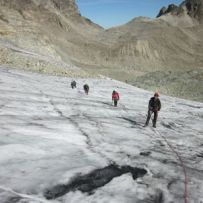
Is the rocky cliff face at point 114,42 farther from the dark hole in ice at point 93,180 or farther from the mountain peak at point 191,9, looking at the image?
the dark hole in ice at point 93,180

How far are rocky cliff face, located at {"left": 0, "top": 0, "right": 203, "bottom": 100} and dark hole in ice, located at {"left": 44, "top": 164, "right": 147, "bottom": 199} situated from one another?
1679 inches

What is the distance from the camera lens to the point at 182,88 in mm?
51875

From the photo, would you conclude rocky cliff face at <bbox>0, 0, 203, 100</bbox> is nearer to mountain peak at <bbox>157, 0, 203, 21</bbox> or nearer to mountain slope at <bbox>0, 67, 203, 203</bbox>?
mountain peak at <bbox>157, 0, 203, 21</bbox>

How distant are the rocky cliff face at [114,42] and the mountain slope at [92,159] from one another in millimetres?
37719

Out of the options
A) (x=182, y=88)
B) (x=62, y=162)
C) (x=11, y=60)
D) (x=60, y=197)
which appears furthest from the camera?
(x=182, y=88)

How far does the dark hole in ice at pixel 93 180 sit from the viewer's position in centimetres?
771

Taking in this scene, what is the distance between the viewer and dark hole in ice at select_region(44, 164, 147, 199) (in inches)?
304

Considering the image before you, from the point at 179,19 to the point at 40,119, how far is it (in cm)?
13398

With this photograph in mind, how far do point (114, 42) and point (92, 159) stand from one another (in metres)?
101

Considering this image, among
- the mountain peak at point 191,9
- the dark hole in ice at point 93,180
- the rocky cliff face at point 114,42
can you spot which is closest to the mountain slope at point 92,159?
the dark hole in ice at point 93,180

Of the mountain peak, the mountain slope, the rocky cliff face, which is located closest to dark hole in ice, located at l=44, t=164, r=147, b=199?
the mountain slope

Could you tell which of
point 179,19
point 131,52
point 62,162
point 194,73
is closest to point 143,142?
point 62,162

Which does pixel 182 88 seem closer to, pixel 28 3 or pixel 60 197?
pixel 60 197

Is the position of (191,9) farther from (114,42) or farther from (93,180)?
(93,180)
